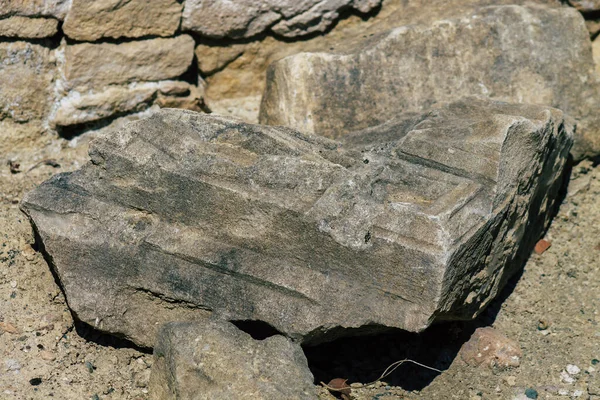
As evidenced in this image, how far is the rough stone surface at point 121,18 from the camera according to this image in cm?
388

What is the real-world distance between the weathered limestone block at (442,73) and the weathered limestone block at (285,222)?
1.93ft

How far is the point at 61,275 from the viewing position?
10.4 feet

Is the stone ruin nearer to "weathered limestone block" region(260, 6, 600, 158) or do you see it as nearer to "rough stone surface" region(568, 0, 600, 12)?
"weathered limestone block" region(260, 6, 600, 158)

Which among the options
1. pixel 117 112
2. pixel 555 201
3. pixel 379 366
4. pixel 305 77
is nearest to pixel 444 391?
pixel 379 366

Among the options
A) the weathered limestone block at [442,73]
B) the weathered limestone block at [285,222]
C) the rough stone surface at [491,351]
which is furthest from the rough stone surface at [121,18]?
the rough stone surface at [491,351]

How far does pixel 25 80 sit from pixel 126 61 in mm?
476

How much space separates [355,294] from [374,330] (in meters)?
0.17

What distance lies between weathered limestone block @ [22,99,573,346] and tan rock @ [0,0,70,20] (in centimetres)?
90

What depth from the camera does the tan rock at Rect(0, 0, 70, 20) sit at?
12.1 ft

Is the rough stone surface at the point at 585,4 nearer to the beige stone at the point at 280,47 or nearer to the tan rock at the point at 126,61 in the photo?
the beige stone at the point at 280,47

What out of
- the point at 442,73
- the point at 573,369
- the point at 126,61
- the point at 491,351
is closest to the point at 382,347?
the point at 491,351

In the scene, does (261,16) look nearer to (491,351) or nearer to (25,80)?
(25,80)

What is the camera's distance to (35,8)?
377cm

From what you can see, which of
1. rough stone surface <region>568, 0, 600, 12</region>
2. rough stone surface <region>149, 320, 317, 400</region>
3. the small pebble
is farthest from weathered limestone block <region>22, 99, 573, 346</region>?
rough stone surface <region>568, 0, 600, 12</region>
